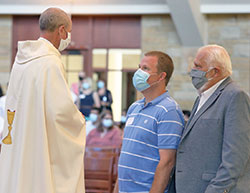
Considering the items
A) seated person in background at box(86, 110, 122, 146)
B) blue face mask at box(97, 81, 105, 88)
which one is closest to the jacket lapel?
seated person in background at box(86, 110, 122, 146)

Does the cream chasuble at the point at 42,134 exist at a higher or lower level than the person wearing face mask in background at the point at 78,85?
lower

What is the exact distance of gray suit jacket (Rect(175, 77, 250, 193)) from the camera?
98.8 inches

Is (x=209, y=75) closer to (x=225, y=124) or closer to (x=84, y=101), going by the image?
(x=225, y=124)

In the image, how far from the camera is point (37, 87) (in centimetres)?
276

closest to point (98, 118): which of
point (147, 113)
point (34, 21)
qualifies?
point (34, 21)

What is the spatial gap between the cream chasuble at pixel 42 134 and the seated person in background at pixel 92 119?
560 cm

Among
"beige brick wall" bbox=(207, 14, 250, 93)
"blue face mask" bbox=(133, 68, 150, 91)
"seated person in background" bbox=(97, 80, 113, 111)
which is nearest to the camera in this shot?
"blue face mask" bbox=(133, 68, 150, 91)

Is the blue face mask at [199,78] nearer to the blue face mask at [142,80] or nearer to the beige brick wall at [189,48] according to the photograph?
the blue face mask at [142,80]

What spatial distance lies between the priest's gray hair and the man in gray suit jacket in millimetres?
851

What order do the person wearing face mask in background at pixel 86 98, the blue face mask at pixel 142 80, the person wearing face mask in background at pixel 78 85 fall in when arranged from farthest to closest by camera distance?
the person wearing face mask in background at pixel 78 85, the person wearing face mask in background at pixel 86 98, the blue face mask at pixel 142 80

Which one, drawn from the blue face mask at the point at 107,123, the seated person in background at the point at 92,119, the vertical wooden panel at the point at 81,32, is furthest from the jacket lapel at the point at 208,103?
the vertical wooden panel at the point at 81,32

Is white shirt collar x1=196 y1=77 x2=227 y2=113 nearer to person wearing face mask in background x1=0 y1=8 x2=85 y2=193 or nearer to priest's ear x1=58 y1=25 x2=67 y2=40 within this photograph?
person wearing face mask in background x1=0 y1=8 x2=85 y2=193

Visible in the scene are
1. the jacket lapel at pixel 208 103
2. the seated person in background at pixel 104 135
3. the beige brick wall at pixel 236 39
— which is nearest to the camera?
the jacket lapel at pixel 208 103

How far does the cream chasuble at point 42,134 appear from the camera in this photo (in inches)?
108
